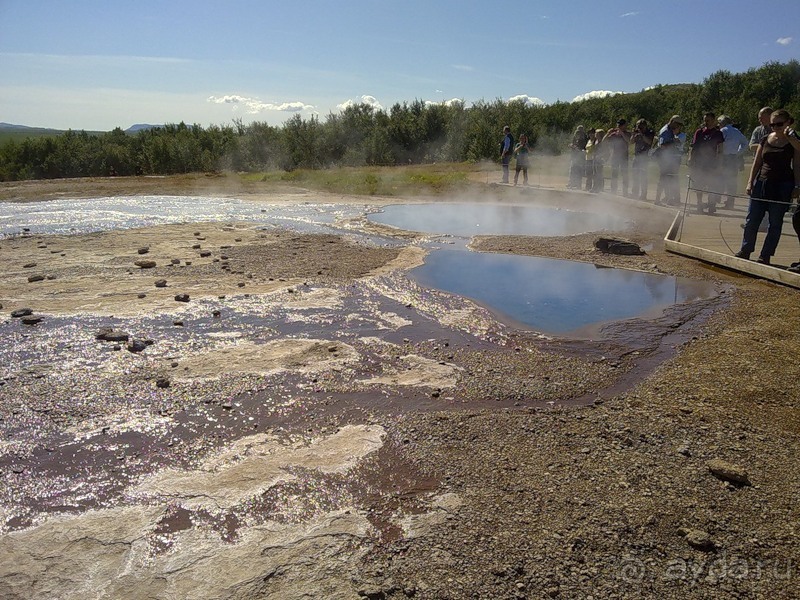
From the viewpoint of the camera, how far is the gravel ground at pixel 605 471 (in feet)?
8.34

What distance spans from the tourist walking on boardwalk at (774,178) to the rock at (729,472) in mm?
4772

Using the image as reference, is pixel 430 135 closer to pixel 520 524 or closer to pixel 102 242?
pixel 102 242

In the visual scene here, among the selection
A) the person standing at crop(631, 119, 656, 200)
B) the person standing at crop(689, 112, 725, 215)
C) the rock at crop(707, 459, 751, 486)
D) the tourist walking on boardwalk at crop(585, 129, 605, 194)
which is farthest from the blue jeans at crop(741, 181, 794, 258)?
the tourist walking on boardwalk at crop(585, 129, 605, 194)

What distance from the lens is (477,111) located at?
35.8m

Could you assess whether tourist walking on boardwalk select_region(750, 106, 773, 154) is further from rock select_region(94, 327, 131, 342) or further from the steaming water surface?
rock select_region(94, 327, 131, 342)

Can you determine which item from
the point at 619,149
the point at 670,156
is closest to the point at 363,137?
the point at 619,149

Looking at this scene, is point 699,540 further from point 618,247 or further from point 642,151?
point 642,151

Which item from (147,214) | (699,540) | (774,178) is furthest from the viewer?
(147,214)

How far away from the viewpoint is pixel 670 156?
12.2 metres

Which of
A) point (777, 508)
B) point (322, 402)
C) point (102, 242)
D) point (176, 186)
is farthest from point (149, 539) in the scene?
point (176, 186)

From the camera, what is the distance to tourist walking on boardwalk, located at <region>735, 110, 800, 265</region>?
271 inches

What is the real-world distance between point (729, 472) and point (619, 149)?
42.0 ft

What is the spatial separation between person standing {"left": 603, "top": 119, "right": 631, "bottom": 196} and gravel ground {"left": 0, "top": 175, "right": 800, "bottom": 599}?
30.8 ft

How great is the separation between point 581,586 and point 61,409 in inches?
142
